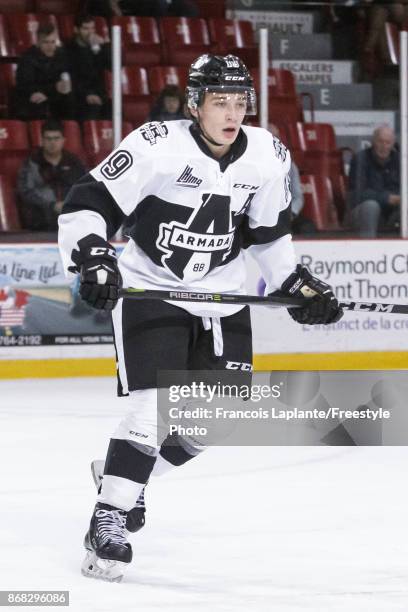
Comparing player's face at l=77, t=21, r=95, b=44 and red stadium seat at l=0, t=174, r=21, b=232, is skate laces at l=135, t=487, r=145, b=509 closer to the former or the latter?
red stadium seat at l=0, t=174, r=21, b=232

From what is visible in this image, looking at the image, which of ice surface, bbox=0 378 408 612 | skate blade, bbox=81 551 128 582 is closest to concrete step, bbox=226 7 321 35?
ice surface, bbox=0 378 408 612

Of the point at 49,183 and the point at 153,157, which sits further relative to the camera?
the point at 49,183

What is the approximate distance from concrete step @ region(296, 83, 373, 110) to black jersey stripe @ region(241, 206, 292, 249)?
438 cm

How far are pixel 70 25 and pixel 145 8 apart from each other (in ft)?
1.54

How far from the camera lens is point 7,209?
6.81m

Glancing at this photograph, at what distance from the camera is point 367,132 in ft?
23.9

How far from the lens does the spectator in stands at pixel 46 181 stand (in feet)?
22.2

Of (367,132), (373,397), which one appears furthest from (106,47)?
(373,397)

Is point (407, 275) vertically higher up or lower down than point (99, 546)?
lower down

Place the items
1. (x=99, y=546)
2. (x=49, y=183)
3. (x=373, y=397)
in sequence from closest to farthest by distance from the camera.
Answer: (x=99, y=546)
(x=373, y=397)
(x=49, y=183)

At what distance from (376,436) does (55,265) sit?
226 centimetres

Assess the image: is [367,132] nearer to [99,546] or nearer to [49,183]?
[49,183]

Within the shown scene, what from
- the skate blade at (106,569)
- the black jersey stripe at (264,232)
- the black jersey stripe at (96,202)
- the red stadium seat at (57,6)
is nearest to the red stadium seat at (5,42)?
the red stadium seat at (57,6)

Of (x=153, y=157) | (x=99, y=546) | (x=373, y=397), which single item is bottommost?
(x=373, y=397)
